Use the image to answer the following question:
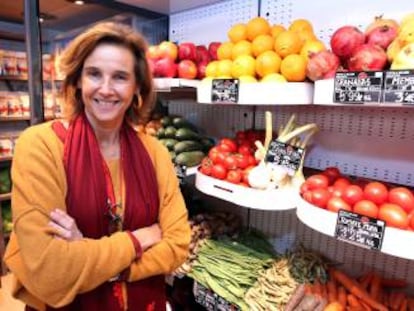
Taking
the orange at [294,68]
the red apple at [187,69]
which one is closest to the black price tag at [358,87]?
the orange at [294,68]

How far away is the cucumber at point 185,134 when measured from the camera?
187cm

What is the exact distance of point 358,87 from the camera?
973mm

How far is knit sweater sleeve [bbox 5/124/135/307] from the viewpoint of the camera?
945 mm

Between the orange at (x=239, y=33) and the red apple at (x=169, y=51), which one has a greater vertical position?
the orange at (x=239, y=33)

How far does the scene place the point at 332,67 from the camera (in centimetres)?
112

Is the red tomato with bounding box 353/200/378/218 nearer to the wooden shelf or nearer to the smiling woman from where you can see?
the smiling woman

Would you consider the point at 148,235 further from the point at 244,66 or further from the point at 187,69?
the point at 187,69

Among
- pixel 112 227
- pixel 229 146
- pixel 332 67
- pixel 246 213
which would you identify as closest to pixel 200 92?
pixel 229 146

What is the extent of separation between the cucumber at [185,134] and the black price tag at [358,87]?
0.99 meters

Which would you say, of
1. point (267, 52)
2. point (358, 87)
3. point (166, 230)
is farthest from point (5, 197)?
point (358, 87)

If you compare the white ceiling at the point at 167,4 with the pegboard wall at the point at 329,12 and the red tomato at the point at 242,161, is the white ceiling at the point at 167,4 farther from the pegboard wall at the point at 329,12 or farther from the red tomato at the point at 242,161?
the red tomato at the point at 242,161

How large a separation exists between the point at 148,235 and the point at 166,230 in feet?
0.26

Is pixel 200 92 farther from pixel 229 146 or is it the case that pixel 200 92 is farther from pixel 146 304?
pixel 146 304

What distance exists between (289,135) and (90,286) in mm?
943
